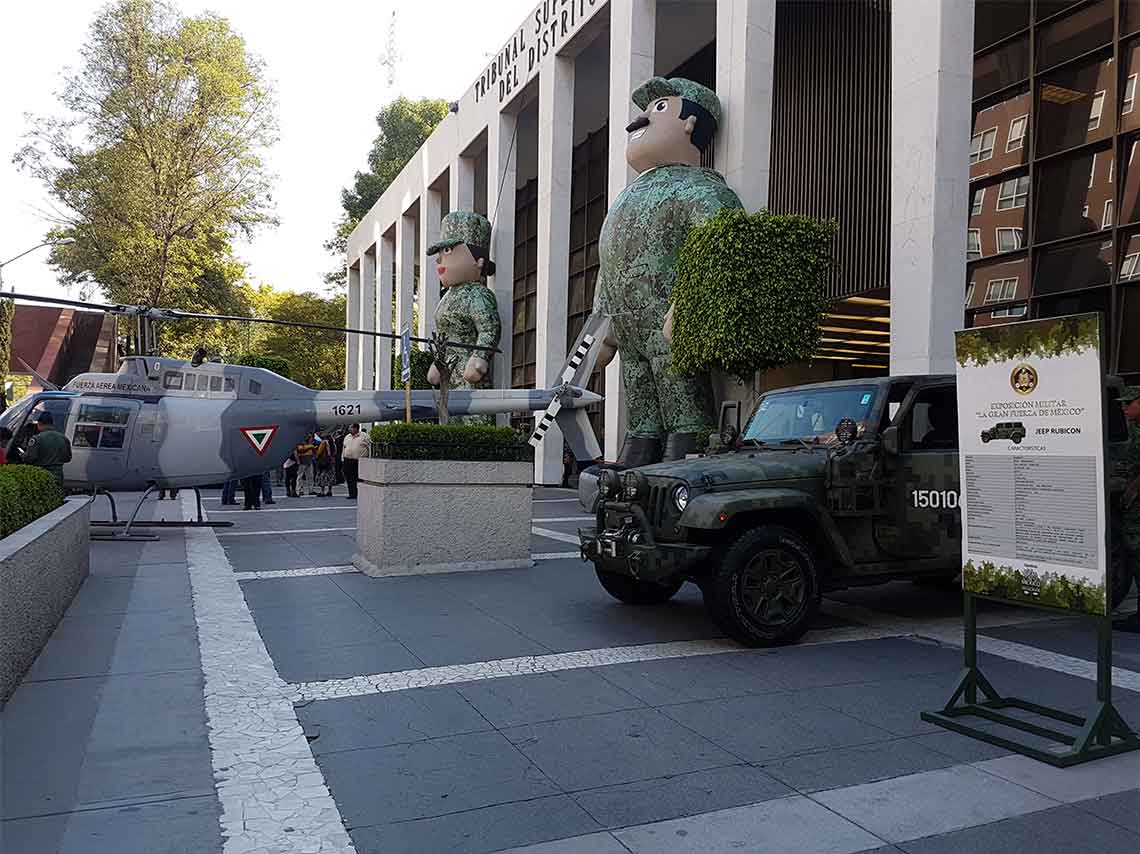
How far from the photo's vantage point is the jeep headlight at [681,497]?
6.38m

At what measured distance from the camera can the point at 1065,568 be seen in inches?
171

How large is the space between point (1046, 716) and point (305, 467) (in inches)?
794

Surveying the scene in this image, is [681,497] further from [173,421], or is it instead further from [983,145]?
[983,145]

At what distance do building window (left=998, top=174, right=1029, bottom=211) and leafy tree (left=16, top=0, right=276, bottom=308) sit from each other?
26.7 metres

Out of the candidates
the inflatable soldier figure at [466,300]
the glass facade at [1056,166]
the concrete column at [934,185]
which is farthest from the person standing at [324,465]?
the glass facade at [1056,166]

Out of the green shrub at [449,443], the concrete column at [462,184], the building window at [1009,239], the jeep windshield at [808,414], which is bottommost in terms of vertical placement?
the green shrub at [449,443]

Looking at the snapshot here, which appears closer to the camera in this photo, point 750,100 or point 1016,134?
point 1016,134

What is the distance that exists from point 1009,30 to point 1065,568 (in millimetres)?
12148

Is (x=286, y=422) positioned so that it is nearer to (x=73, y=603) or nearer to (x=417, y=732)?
(x=73, y=603)

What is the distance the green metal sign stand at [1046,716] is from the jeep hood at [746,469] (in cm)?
186

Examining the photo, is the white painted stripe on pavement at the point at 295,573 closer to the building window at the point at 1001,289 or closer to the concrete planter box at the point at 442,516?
the concrete planter box at the point at 442,516

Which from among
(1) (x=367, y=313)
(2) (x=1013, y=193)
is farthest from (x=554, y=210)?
(1) (x=367, y=313)

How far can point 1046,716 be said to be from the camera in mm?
4734

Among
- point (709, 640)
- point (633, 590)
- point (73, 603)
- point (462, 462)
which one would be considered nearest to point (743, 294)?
point (462, 462)
